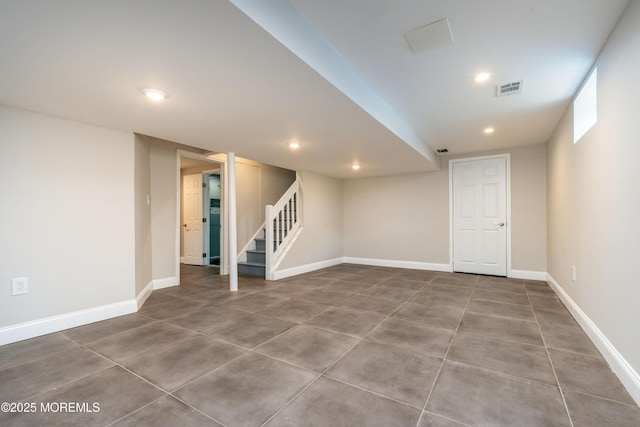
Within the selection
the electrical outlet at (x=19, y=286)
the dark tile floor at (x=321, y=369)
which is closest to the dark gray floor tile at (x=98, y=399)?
the dark tile floor at (x=321, y=369)

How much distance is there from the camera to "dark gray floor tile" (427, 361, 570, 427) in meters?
1.44

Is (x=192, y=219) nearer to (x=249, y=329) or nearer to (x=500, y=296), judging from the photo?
(x=249, y=329)

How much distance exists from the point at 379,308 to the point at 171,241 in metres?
3.32

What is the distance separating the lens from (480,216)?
5.27 metres

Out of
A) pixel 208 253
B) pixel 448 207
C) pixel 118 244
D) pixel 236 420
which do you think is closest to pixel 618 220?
pixel 236 420

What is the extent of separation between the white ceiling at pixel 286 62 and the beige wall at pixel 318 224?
247 cm

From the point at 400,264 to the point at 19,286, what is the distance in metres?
5.68

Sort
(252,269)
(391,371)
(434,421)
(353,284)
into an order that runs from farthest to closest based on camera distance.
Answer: (252,269) → (353,284) → (391,371) → (434,421)

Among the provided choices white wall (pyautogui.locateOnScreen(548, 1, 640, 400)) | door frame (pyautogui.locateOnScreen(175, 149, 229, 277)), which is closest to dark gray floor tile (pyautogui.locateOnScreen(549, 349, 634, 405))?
white wall (pyautogui.locateOnScreen(548, 1, 640, 400))

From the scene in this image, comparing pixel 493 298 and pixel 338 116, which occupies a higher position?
pixel 338 116

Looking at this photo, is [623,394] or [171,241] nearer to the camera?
[623,394]

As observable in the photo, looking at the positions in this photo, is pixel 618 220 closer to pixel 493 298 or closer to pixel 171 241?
pixel 493 298

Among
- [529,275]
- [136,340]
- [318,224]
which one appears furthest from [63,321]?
[529,275]

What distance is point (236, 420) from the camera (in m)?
1.44
